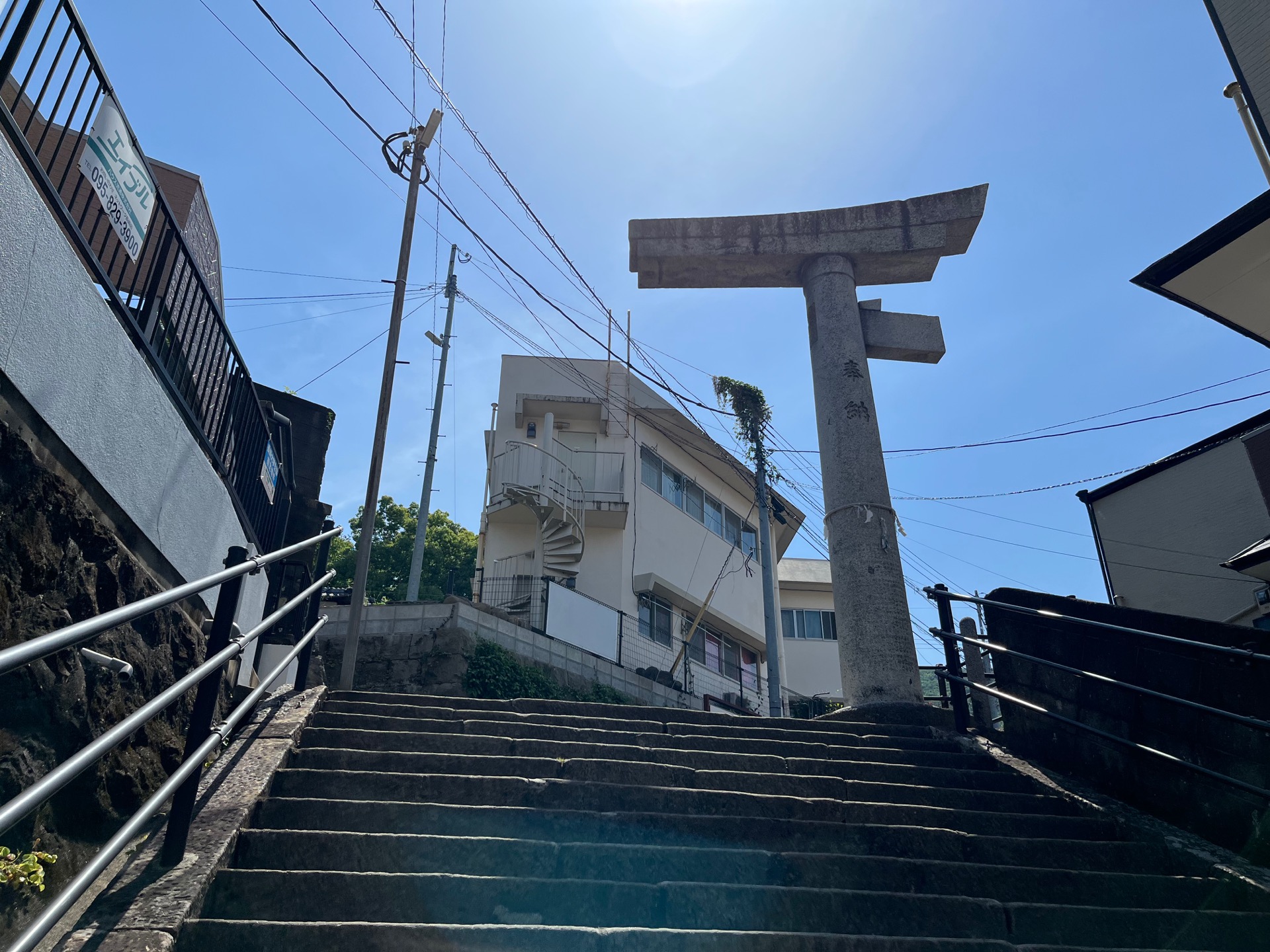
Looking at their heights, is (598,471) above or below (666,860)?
above

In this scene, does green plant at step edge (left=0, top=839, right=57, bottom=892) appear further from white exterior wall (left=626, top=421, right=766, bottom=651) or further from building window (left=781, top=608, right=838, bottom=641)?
building window (left=781, top=608, right=838, bottom=641)

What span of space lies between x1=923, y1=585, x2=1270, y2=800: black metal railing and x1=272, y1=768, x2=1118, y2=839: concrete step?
57 centimetres

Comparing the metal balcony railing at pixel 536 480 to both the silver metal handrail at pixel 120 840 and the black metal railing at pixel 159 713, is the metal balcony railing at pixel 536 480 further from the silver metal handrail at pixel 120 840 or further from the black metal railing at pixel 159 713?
the silver metal handrail at pixel 120 840

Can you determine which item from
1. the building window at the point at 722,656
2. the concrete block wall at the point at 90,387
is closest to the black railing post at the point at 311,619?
the concrete block wall at the point at 90,387

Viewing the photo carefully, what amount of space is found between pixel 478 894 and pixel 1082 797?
10.9 ft

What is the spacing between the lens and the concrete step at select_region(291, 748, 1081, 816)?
4.33 metres

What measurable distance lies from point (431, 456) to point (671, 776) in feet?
49.7

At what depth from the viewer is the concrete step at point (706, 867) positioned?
3.34m

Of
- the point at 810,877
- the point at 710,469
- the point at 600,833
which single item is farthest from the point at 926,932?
the point at 710,469

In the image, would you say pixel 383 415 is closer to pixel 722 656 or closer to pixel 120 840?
pixel 120 840

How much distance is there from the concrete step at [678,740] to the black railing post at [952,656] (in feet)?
1.15

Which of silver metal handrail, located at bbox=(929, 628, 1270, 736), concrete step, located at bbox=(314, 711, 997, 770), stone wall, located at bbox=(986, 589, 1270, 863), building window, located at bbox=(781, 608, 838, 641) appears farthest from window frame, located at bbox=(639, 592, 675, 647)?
silver metal handrail, located at bbox=(929, 628, 1270, 736)

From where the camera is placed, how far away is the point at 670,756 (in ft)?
16.2

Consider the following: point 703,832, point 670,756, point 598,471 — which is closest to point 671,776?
point 670,756
